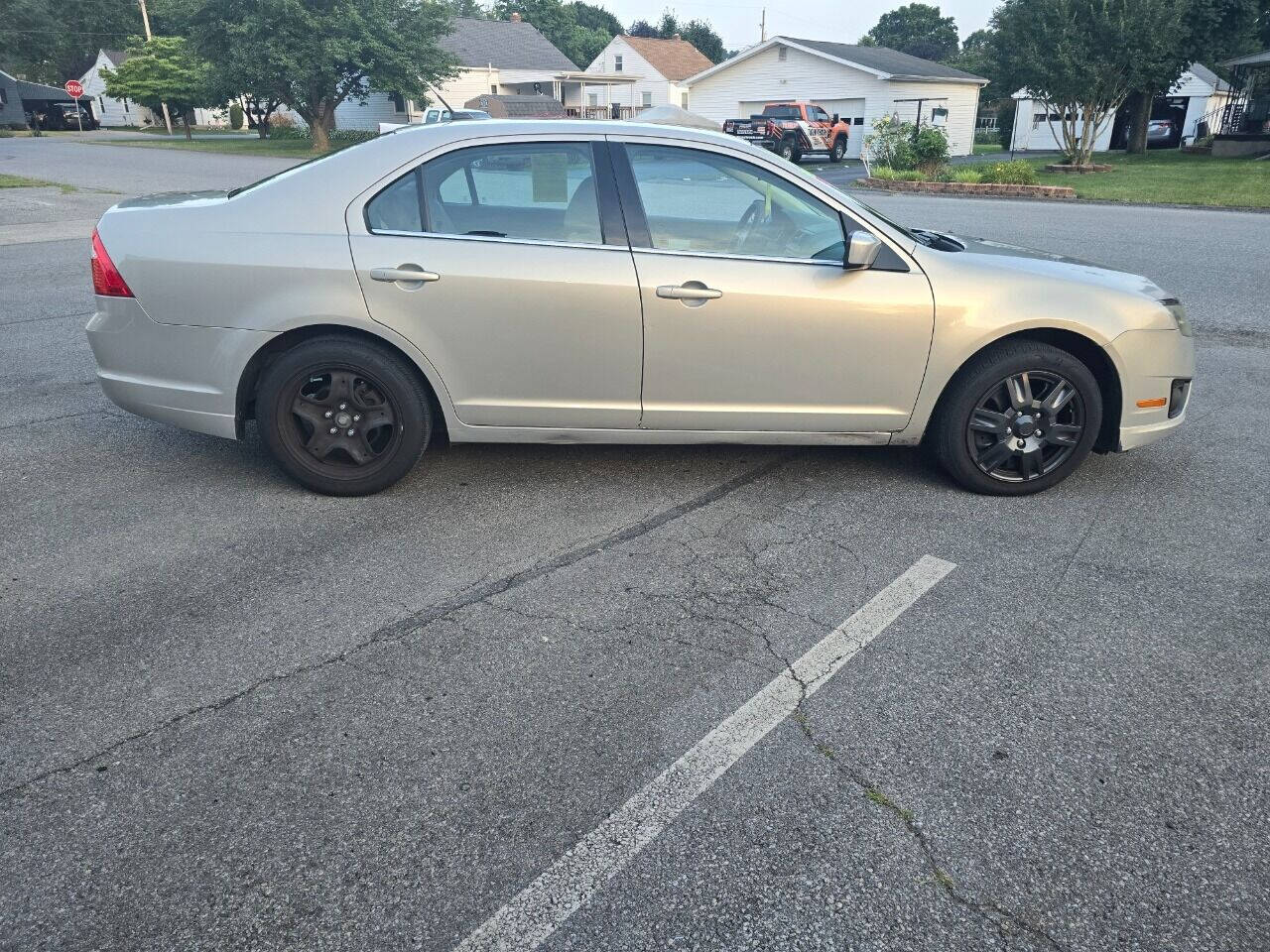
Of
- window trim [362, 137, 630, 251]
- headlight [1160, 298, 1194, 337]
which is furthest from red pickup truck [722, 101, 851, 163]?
window trim [362, 137, 630, 251]

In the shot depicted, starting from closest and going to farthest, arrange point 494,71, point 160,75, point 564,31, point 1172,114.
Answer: point 1172,114 < point 494,71 < point 160,75 < point 564,31

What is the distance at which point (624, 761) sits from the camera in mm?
2754

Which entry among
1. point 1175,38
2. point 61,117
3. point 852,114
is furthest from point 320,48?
point 61,117

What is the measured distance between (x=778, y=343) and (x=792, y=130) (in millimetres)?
31444

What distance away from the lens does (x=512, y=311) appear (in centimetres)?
425

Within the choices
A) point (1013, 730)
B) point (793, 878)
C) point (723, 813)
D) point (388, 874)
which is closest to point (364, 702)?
point (388, 874)

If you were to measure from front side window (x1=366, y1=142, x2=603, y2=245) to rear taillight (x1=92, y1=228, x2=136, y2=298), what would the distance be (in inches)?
46.4

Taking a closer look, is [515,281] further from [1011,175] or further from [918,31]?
[918,31]

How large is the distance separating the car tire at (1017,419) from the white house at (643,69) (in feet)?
185

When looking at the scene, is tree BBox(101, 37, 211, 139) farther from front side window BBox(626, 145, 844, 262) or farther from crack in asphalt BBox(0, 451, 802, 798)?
crack in asphalt BBox(0, 451, 802, 798)

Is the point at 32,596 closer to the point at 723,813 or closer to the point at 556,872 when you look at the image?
the point at 556,872

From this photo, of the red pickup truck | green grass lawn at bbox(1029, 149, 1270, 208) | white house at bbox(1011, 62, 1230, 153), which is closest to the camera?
green grass lawn at bbox(1029, 149, 1270, 208)

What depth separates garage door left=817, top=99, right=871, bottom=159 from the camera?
136ft

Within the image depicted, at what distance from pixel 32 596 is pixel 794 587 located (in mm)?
2942
